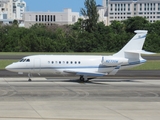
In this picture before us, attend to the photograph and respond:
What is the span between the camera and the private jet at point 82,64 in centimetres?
4184

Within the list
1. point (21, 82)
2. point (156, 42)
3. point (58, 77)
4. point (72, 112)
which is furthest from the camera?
point (156, 42)

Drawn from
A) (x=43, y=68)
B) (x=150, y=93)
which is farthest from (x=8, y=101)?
(x=43, y=68)

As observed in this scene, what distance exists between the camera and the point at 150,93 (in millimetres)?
34031

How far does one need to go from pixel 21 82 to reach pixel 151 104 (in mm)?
15034

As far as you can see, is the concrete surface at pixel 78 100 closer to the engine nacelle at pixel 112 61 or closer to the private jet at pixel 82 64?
the private jet at pixel 82 64

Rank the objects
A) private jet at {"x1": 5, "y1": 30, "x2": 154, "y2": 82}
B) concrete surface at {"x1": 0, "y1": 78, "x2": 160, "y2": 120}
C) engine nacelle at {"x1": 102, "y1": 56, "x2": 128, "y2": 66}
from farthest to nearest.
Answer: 1. engine nacelle at {"x1": 102, "y1": 56, "x2": 128, "y2": 66}
2. private jet at {"x1": 5, "y1": 30, "x2": 154, "y2": 82}
3. concrete surface at {"x1": 0, "y1": 78, "x2": 160, "y2": 120}

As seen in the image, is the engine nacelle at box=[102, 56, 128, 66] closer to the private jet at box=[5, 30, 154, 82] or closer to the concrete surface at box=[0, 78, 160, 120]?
the private jet at box=[5, 30, 154, 82]

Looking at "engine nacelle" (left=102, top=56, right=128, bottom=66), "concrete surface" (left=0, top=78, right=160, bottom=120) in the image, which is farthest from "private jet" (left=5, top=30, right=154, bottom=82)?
"concrete surface" (left=0, top=78, right=160, bottom=120)

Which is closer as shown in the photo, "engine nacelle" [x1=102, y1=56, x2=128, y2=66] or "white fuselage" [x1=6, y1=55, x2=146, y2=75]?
"white fuselage" [x1=6, y1=55, x2=146, y2=75]

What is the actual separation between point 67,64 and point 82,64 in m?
1.26

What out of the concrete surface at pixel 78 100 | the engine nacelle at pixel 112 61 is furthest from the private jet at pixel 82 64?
the concrete surface at pixel 78 100

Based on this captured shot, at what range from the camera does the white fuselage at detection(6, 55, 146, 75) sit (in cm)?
4184

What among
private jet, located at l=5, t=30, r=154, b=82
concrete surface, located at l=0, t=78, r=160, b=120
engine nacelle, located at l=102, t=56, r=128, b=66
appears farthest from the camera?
engine nacelle, located at l=102, t=56, r=128, b=66

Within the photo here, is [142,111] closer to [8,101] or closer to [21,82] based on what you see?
[8,101]
